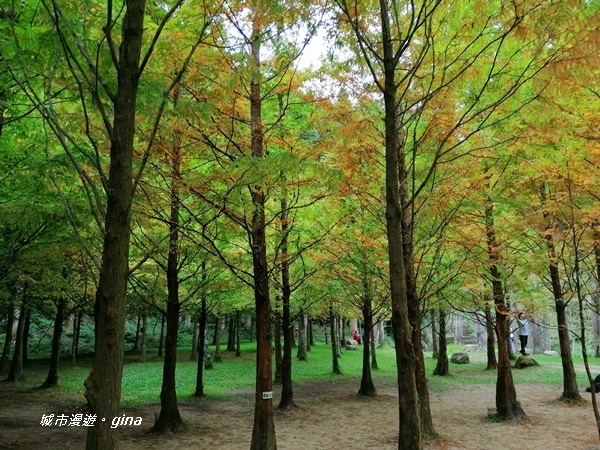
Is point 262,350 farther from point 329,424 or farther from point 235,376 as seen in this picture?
point 235,376

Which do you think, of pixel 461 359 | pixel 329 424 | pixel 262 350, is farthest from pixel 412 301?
pixel 461 359

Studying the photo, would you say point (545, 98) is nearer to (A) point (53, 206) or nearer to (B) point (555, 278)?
(A) point (53, 206)

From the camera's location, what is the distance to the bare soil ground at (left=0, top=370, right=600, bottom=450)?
8.02m

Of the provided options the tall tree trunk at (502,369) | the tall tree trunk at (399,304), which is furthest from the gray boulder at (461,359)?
the tall tree trunk at (399,304)

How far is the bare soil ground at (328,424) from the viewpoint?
8023mm

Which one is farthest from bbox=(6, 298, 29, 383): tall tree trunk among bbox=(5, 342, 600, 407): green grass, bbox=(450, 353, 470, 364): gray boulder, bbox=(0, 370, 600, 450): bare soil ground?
bbox=(450, 353, 470, 364): gray boulder

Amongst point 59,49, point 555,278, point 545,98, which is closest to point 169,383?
point 59,49

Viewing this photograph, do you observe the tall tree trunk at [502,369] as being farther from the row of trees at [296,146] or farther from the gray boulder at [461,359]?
the gray boulder at [461,359]

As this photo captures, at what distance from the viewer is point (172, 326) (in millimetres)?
8781

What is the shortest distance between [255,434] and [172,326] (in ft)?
11.7

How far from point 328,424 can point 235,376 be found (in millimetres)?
9427

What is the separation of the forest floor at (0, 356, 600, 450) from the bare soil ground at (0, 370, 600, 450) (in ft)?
0.06

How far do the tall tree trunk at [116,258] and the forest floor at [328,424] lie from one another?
7.08 metres

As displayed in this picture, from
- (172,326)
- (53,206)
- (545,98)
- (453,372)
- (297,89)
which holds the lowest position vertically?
(453,372)
